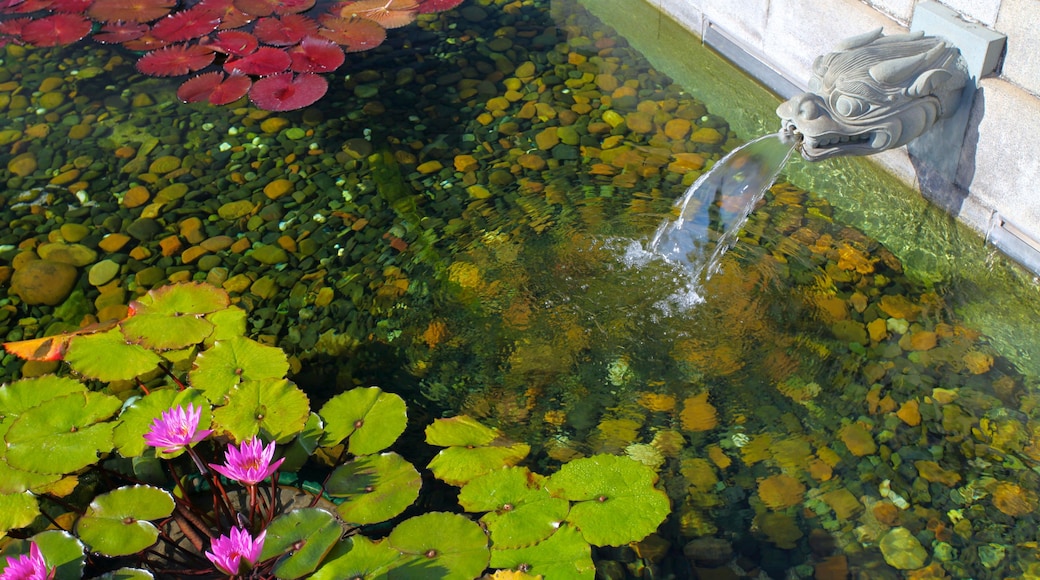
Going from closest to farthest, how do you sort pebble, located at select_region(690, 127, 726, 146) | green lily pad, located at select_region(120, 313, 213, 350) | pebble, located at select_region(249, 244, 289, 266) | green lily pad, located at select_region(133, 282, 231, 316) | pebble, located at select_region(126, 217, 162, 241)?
1. green lily pad, located at select_region(120, 313, 213, 350)
2. green lily pad, located at select_region(133, 282, 231, 316)
3. pebble, located at select_region(249, 244, 289, 266)
4. pebble, located at select_region(126, 217, 162, 241)
5. pebble, located at select_region(690, 127, 726, 146)

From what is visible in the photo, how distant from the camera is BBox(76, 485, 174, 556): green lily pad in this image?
208 cm

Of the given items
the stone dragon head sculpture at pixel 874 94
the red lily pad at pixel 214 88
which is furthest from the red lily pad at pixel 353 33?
the stone dragon head sculpture at pixel 874 94

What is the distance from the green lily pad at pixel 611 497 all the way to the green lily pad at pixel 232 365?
89cm

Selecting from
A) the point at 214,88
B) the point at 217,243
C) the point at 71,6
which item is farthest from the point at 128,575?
the point at 71,6

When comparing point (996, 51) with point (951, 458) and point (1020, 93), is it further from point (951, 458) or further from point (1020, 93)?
point (951, 458)

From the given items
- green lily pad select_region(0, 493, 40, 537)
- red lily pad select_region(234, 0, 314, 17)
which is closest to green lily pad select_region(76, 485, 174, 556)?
green lily pad select_region(0, 493, 40, 537)

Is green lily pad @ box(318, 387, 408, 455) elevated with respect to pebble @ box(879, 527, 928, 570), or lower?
elevated

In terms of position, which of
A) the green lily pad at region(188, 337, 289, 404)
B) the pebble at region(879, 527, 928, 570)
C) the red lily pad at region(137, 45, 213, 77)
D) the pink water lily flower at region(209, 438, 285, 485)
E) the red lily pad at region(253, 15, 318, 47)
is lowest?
the pebble at region(879, 527, 928, 570)

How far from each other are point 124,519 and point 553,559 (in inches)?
41.0

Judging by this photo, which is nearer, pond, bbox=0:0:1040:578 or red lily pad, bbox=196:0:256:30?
pond, bbox=0:0:1040:578

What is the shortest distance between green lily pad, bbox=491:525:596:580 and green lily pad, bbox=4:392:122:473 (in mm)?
1095

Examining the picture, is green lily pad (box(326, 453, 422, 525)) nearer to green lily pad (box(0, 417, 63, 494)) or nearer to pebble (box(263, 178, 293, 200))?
green lily pad (box(0, 417, 63, 494))

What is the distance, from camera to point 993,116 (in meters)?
2.78

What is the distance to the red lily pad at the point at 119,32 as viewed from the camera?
4.48 meters
